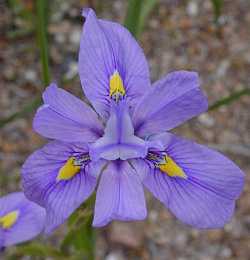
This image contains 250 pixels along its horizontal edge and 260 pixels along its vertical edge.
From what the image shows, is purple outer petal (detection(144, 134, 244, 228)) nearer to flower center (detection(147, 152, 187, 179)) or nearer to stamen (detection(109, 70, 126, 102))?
flower center (detection(147, 152, 187, 179))

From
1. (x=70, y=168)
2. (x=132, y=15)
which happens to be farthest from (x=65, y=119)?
(x=132, y=15)

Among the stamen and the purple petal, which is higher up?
the stamen

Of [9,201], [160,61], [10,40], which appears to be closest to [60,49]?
[10,40]

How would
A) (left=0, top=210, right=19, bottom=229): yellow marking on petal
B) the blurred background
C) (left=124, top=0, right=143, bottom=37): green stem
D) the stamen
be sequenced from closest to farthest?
1. the stamen
2. (left=124, top=0, right=143, bottom=37): green stem
3. (left=0, top=210, right=19, bottom=229): yellow marking on petal
4. the blurred background

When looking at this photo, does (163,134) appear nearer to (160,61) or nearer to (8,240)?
(8,240)

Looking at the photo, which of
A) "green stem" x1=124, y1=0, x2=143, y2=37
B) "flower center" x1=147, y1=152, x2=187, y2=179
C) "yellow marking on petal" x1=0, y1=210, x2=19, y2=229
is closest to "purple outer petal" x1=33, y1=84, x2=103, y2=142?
"flower center" x1=147, y1=152, x2=187, y2=179

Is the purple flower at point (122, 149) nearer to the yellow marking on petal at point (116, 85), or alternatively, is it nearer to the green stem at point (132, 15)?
the yellow marking on petal at point (116, 85)

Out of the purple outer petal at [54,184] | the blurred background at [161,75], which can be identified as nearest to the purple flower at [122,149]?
the purple outer petal at [54,184]
